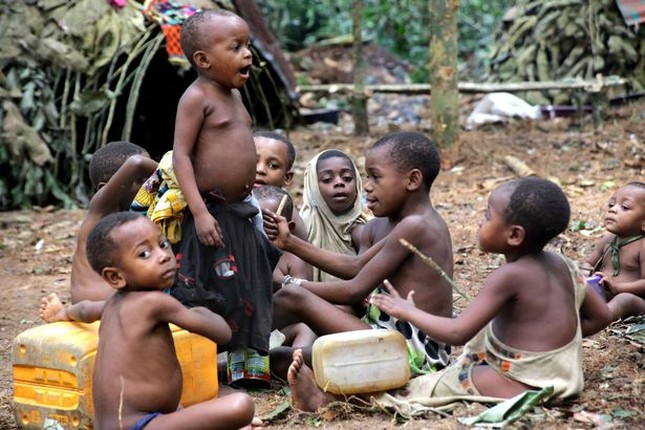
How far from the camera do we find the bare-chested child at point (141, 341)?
3.46 m

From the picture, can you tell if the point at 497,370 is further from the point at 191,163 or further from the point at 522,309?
the point at 191,163

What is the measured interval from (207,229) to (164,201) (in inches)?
10.3

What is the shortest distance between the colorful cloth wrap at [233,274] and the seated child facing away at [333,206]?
0.86m

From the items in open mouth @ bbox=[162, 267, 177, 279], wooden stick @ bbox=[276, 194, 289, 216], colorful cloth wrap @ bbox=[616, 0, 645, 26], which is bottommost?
colorful cloth wrap @ bbox=[616, 0, 645, 26]

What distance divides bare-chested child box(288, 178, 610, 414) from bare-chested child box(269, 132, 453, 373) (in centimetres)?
53

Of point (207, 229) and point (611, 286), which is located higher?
point (207, 229)

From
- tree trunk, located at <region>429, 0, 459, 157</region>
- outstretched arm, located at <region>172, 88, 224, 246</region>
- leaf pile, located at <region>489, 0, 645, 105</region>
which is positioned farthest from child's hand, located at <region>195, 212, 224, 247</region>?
leaf pile, located at <region>489, 0, 645, 105</region>

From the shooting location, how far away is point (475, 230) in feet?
24.1

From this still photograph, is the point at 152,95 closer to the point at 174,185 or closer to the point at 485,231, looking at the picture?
the point at 174,185

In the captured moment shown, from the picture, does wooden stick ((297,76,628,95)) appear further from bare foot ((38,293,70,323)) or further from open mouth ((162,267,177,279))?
open mouth ((162,267,177,279))

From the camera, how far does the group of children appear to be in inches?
139

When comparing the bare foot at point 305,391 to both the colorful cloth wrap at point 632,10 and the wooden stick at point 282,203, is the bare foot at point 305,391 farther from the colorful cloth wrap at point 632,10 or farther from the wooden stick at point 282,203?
the colorful cloth wrap at point 632,10

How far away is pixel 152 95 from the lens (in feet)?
37.3

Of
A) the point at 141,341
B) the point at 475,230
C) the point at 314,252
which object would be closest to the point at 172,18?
the point at 475,230
